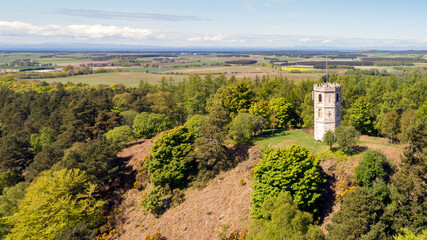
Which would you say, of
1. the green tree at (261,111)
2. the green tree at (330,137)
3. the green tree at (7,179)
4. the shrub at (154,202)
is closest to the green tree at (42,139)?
the green tree at (7,179)

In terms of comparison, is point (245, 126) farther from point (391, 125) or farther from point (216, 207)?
point (391, 125)

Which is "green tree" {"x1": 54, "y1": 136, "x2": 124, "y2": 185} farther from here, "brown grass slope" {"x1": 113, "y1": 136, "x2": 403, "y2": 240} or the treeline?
the treeline

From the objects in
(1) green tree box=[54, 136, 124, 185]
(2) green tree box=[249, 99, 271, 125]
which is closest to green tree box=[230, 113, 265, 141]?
(2) green tree box=[249, 99, 271, 125]

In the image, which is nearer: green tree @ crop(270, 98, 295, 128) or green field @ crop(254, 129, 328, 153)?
green field @ crop(254, 129, 328, 153)

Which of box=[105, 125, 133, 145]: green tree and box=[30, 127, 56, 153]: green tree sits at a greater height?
box=[105, 125, 133, 145]: green tree

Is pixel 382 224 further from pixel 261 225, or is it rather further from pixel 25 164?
pixel 25 164
